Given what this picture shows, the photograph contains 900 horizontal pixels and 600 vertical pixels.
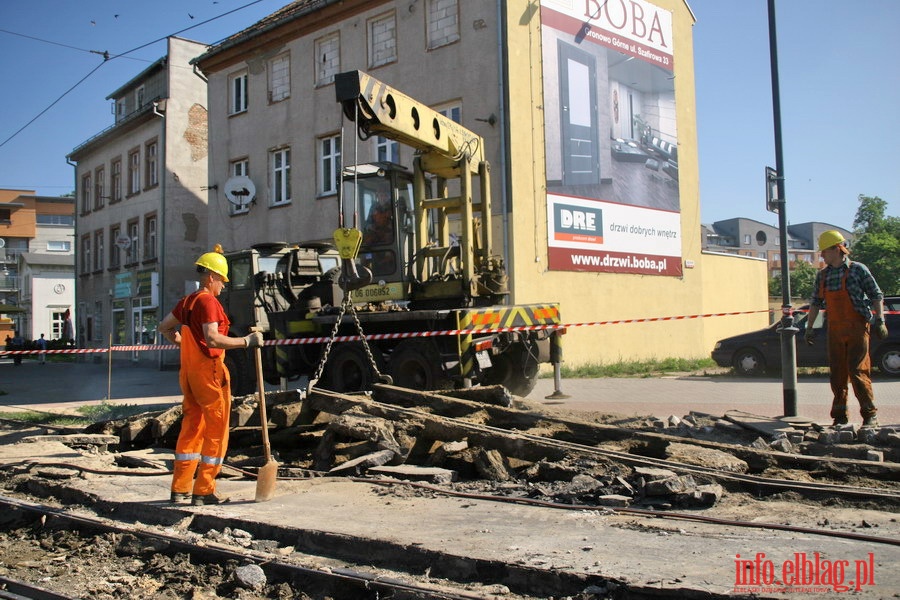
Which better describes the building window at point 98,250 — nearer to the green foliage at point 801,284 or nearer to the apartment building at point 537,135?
the apartment building at point 537,135

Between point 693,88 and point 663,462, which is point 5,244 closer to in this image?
point 693,88

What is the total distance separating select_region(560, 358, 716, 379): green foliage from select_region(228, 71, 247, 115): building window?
1411cm

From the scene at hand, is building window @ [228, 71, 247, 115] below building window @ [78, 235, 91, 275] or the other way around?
the other way around

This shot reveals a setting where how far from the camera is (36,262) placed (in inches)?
2306

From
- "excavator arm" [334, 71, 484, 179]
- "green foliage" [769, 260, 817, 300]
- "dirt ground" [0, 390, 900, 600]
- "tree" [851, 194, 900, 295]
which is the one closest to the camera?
"dirt ground" [0, 390, 900, 600]

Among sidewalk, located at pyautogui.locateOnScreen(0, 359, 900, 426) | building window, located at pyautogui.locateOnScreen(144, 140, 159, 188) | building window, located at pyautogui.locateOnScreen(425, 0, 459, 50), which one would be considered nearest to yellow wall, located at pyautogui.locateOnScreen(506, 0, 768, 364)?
building window, located at pyautogui.locateOnScreen(425, 0, 459, 50)

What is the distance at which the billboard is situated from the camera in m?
17.9

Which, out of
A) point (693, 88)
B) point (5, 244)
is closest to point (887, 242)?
point (693, 88)

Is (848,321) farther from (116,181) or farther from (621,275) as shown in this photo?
(116,181)

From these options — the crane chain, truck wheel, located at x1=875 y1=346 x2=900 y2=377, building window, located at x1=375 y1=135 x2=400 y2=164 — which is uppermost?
building window, located at x1=375 y1=135 x2=400 y2=164

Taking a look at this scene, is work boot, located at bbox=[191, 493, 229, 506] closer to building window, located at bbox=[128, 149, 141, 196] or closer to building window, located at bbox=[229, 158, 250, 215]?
building window, located at bbox=[229, 158, 250, 215]

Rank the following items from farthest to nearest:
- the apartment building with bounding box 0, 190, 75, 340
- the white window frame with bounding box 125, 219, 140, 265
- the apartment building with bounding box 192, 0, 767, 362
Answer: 1. the apartment building with bounding box 0, 190, 75, 340
2. the white window frame with bounding box 125, 219, 140, 265
3. the apartment building with bounding box 192, 0, 767, 362

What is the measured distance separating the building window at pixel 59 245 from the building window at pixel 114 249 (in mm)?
45190

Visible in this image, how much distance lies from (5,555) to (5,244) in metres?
78.9
